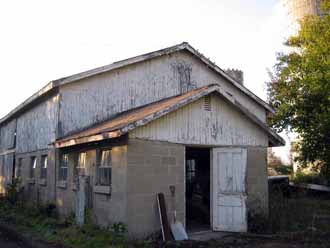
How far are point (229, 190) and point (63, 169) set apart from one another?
6068 millimetres

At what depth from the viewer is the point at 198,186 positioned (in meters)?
15.8

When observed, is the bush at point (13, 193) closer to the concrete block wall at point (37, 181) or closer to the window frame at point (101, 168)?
the concrete block wall at point (37, 181)

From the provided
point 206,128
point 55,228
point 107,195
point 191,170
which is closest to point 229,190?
point 206,128

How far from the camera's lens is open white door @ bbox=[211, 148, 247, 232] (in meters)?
11.2

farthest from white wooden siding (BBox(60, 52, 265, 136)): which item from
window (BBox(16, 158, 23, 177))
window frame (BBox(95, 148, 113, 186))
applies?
window (BBox(16, 158, 23, 177))

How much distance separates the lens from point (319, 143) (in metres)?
20.4

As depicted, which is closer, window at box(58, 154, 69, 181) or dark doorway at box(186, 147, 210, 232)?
window at box(58, 154, 69, 181)

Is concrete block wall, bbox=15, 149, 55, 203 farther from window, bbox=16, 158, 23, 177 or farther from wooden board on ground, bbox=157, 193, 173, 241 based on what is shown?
wooden board on ground, bbox=157, 193, 173, 241

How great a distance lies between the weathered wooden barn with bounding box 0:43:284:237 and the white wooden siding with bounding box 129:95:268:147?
0.03m

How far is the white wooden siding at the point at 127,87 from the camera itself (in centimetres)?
1363

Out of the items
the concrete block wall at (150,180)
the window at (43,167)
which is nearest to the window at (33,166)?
the window at (43,167)

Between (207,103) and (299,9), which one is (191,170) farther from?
(299,9)

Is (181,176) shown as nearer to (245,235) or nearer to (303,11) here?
(245,235)

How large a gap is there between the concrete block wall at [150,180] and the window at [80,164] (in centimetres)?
283
